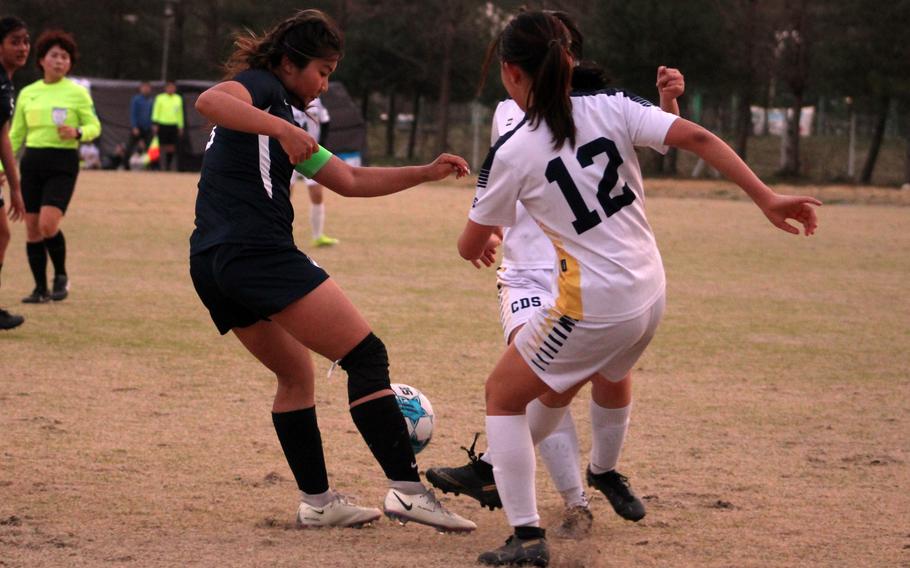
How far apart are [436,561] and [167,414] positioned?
264cm

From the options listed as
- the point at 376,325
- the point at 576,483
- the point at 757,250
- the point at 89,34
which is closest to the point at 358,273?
the point at 376,325

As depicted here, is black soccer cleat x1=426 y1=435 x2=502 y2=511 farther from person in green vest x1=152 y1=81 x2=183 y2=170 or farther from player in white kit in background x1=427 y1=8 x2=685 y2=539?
person in green vest x1=152 y1=81 x2=183 y2=170

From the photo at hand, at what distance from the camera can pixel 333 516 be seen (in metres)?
4.67

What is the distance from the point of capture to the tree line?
31.0 meters

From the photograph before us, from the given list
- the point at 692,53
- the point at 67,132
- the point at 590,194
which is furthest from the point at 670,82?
the point at 692,53

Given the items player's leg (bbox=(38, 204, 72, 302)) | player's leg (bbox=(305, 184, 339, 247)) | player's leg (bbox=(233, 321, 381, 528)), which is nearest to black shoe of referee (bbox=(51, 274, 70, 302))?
player's leg (bbox=(38, 204, 72, 302))

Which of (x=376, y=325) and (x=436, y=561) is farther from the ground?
(x=436, y=561)

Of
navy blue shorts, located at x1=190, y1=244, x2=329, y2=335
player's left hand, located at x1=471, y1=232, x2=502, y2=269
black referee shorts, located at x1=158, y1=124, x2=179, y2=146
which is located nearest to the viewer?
navy blue shorts, located at x1=190, y1=244, x2=329, y2=335

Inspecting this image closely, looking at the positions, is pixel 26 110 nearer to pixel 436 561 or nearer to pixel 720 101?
pixel 436 561

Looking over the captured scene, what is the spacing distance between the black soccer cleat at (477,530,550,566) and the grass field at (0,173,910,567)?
0.42 feet

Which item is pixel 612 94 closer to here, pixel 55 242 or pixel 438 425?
pixel 438 425

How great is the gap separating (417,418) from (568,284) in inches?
58.0

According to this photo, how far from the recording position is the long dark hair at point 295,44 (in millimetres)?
4461

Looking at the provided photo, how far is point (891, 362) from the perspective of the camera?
27.8 ft
